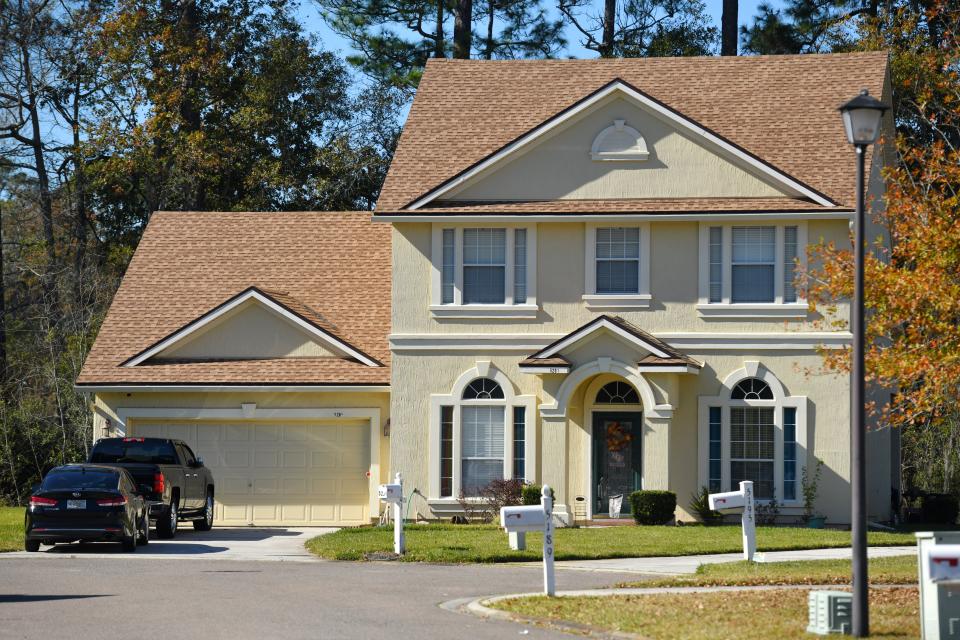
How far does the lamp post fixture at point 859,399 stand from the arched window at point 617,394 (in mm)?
15852

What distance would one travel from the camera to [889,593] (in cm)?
1648

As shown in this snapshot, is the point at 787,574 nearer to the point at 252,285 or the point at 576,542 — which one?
the point at 576,542

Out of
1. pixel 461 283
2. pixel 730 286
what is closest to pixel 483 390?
pixel 461 283

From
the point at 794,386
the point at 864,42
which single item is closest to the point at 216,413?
the point at 794,386

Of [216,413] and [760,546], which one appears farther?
[216,413]

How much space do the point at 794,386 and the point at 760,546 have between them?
6.03 metres

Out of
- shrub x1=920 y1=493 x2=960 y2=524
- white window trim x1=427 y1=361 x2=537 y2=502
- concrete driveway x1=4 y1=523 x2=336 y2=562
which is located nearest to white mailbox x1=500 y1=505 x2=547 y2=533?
concrete driveway x1=4 y1=523 x2=336 y2=562

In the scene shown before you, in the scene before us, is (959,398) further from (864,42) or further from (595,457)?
(864,42)

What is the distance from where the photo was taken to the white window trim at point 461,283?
29562 millimetres

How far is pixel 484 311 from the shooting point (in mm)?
29625

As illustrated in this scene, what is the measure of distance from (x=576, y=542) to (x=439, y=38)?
25487 millimetres

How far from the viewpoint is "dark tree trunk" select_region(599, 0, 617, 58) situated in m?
46.0

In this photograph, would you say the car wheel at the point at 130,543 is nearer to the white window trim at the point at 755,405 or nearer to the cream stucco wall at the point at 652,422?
the cream stucco wall at the point at 652,422

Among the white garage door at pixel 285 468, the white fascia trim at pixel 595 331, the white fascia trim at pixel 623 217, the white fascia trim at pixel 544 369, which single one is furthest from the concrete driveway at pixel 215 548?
the white fascia trim at pixel 623 217
